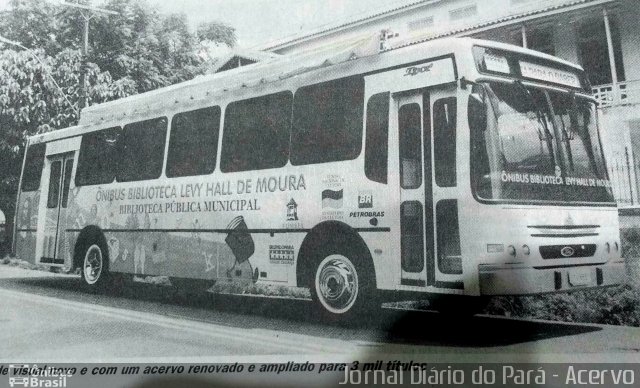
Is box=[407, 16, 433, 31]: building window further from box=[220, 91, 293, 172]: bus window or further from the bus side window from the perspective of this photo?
the bus side window

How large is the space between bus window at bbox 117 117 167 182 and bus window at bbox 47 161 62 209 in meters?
1.23

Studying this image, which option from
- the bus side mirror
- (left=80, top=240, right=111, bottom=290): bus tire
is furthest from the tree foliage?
the bus side mirror

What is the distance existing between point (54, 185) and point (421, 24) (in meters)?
4.39

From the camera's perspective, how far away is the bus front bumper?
3.31 meters

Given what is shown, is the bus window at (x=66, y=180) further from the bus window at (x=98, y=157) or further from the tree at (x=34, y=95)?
the tree at (x=34, y=95)

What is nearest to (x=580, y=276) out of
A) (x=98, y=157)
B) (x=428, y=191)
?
(x=428, y=191)

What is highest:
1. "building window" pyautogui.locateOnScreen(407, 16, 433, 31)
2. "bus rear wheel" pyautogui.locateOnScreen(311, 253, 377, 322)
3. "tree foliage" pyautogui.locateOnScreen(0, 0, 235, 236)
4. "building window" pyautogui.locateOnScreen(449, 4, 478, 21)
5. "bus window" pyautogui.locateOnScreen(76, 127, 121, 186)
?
"building window" pyautogui.locateOnScreen(449, 4, 478, 21)

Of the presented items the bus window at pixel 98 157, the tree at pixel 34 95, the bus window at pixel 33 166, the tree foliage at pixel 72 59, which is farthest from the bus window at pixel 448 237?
the bus window at pixel 33 166

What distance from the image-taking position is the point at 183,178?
Result: 16.7 feet

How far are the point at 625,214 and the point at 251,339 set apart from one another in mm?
A: 2655

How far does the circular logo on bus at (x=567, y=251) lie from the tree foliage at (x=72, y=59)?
8.70 ft

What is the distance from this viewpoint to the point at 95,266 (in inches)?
242

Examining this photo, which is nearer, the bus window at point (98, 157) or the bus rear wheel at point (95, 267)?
the bus window at point (98, 157)

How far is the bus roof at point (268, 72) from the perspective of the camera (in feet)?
A: 12.4
